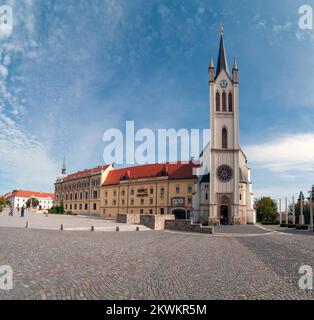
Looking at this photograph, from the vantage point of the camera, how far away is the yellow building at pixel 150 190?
5734cm

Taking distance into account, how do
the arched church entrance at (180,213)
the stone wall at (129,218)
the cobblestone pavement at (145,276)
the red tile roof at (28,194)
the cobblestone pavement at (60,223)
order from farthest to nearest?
the red tile roof at (28,194) < the arched church entrance at (180,213) < the stone wall at (129,218) < the cobblestone pavement at (60,223) < the cobblestone pavement at (145,276)

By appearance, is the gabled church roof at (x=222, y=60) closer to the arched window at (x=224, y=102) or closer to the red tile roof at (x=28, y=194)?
the arched window at (x=224, y=102)

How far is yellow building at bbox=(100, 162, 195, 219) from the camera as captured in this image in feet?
188

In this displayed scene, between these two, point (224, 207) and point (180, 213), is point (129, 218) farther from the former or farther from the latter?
point (180, 213)

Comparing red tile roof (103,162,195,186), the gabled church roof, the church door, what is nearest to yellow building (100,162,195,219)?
red tile roof (103,162,195,186)

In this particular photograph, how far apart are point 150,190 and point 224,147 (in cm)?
2182

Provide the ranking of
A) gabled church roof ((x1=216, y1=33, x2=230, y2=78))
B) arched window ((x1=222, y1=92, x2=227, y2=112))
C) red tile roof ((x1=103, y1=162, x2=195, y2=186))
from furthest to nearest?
red tile roof ((x1=103, y1=162, x2=195, y2=186)), gabled church roof ((x1=216, y1=33, x2=230, y2=78)), arched window ((x1=222, y1=92, x2=227, y2=112))

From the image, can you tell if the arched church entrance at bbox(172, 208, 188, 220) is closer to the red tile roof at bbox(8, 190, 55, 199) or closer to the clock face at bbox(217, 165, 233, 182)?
the clock face at bbox(217, 165, 233, 182)

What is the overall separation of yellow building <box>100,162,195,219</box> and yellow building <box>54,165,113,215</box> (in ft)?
7.90

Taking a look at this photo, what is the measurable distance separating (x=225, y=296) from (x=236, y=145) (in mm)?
43162

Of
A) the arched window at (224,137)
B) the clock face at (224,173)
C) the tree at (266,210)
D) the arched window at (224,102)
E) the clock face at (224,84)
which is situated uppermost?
the clock face at (224,84)

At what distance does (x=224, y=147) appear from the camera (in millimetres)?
48094

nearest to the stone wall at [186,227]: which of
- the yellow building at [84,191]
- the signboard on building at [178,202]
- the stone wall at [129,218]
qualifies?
the stone wall at [129,218]
